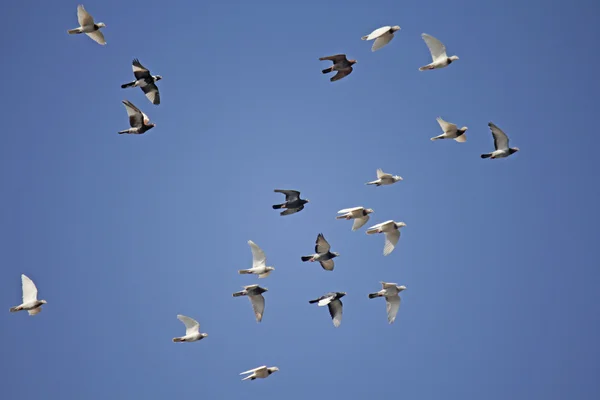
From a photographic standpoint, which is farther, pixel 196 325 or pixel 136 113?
pixel 196 325

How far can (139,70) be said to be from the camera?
36.0 meters

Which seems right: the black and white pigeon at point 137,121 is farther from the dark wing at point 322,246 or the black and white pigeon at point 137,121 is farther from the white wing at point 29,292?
the dark wing at point 322,246

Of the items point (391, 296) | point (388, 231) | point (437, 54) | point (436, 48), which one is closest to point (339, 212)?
point (388, 231)

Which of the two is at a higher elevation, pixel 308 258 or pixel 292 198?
pixel 292 198

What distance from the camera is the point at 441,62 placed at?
36.5 m

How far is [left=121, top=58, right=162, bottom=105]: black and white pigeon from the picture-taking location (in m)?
36.0

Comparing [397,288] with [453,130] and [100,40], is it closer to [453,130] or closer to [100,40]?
[453,130]

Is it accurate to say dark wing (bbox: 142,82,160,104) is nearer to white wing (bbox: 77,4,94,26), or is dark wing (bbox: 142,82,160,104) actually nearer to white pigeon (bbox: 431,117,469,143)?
white wing (bbox: 77,4,94,26)

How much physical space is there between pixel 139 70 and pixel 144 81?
2.14ft

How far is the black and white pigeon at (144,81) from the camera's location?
36.0 metres

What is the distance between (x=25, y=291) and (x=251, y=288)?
8.88 meters

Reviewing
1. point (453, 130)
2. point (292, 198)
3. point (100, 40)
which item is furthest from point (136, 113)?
point (453, 130)

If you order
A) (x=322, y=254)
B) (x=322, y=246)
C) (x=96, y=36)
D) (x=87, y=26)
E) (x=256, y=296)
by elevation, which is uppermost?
(x=87, y=26)

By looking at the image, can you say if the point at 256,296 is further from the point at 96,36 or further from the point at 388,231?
the point at 96,36
